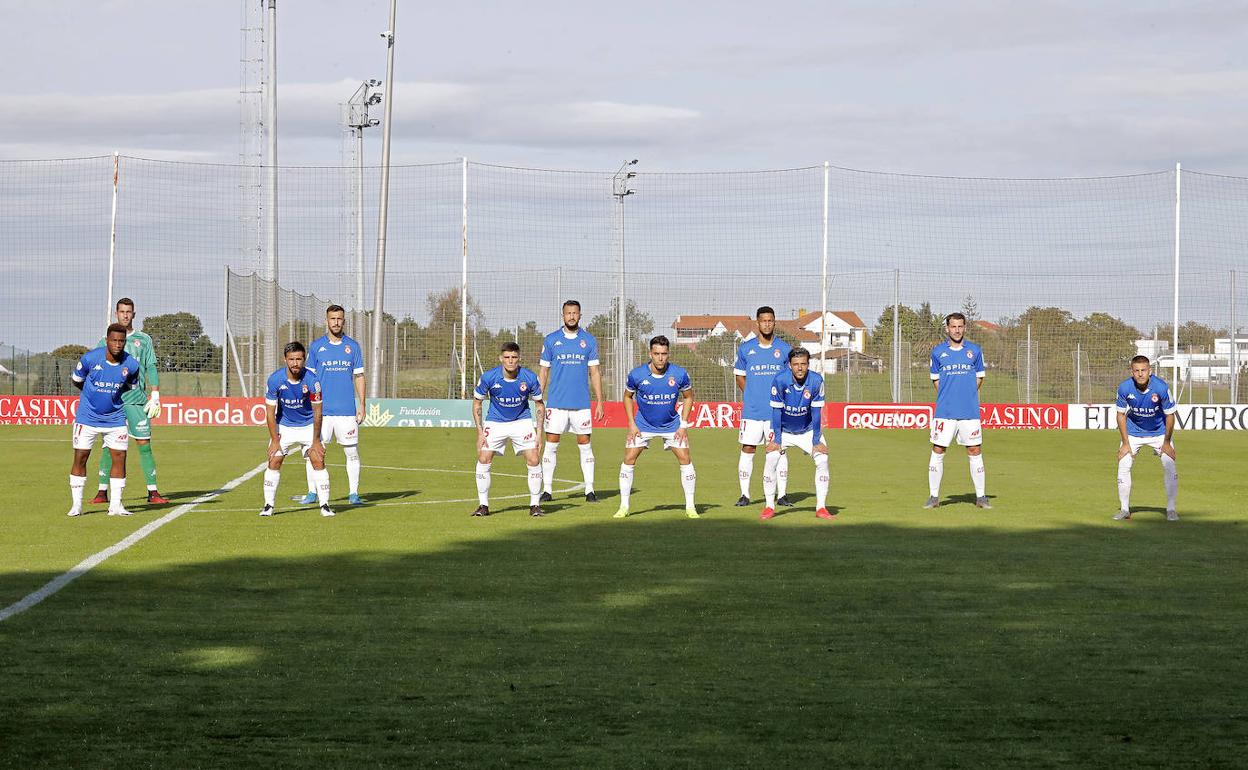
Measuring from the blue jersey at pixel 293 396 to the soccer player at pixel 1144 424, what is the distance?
8495 mm

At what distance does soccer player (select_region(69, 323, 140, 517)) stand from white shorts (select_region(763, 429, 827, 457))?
22.6 ft

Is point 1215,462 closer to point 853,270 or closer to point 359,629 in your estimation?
point 853,270

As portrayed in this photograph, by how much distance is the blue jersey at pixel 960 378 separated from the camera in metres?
16.1

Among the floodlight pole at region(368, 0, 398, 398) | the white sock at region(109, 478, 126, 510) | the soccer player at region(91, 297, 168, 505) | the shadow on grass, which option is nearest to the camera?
the shadow on grass

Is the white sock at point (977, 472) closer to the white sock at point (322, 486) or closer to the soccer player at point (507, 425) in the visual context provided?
the soccer player at point (507, 425)

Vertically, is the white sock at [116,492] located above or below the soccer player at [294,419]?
below

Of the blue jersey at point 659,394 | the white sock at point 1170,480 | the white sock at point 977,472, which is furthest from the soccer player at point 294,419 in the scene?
the white sock at point 1170,480

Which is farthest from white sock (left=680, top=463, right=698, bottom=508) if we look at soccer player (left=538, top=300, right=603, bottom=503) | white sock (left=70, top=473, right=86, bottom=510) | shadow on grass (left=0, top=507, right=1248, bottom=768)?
white sock (left=70, top=473, right=86, bottom=510)

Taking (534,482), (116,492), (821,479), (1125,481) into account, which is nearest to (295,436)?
(116,492)

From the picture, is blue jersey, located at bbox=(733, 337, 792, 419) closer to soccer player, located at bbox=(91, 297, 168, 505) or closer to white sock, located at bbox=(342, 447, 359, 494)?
white sock, located at bbox=(342, 447, 359, 494)

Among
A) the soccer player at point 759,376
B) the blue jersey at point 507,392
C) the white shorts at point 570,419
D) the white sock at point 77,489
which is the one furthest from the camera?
the white shorts at point 570,419

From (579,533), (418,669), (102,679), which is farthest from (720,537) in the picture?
(102,679)

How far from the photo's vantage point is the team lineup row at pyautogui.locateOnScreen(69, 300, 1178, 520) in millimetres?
14539

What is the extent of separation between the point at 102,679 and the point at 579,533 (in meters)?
6.83
